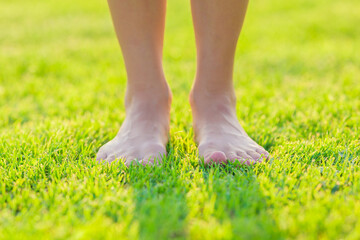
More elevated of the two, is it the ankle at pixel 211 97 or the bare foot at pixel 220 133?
the ankle at pixel 211 97

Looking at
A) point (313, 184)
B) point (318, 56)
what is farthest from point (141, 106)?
point (318, 56)

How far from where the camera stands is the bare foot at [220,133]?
1.64m

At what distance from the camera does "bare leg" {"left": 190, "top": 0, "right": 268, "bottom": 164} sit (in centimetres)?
166

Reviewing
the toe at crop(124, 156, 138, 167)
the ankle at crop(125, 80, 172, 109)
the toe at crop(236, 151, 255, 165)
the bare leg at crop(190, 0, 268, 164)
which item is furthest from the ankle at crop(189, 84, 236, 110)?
the toe at crop(124, 156, 138, 167)

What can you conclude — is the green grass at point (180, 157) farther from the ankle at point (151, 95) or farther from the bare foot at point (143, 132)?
the ankle at point (151, 95)

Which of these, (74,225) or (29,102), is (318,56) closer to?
(29,102)

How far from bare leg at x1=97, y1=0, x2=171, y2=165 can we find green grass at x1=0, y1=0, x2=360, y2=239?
98 mm

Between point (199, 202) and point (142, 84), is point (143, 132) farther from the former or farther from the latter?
point (199, 202)

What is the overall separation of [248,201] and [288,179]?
22cm

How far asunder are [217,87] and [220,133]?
0.72 ft

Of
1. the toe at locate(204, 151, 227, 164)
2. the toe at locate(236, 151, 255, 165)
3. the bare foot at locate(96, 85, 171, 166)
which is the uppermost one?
the bare foot at locate(96, 85, 171, 166)

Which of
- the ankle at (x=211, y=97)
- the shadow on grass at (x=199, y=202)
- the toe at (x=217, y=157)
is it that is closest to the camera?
the shadow on grass at (x=199, y=202)

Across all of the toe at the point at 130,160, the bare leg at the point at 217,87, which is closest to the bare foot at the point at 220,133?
the bare leg at the point at 217,87

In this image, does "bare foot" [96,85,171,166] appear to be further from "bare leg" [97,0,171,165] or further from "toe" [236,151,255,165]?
"toe" [236,151,255,165]
